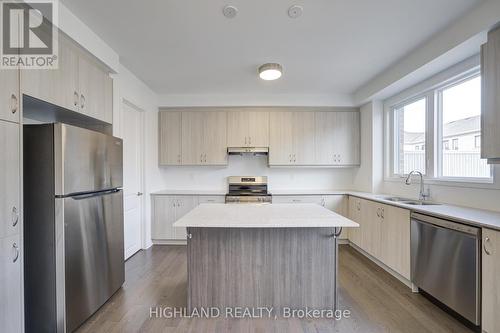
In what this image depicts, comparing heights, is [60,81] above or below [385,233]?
above

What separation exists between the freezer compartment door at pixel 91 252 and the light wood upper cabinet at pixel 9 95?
66 cm

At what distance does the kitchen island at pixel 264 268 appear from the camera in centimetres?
212

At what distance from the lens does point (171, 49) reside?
8.74 ft

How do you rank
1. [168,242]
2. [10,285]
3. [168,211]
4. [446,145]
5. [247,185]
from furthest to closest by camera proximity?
[247,185]
[168,242]
[168,211]
[446,145]
[10,285]

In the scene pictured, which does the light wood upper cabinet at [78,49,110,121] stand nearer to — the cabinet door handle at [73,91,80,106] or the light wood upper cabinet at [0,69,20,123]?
the cabinet door handle at [73,91,80,106]

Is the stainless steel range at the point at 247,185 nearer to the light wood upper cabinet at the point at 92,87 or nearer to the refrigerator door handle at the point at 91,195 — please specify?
the refrigerator door handle at the point at 91,195

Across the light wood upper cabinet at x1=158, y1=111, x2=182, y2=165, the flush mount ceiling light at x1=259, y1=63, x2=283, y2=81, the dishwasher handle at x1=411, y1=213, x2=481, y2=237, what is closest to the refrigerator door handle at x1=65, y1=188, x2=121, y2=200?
the light wood upper cabinet at x1=158, y1=111, x2=182, y2=165

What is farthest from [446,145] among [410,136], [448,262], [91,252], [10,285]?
[10,285]

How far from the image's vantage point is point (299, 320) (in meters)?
2.04

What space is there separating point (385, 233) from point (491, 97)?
178 cm

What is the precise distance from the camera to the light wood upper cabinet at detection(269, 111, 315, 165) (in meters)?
4.36

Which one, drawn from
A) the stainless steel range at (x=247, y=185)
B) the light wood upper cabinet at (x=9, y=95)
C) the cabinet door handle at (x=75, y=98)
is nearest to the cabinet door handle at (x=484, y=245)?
the stainless steel range at (x=247, y=185)

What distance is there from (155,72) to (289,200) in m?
2.91

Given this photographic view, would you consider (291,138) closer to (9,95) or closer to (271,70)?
(271,70)
